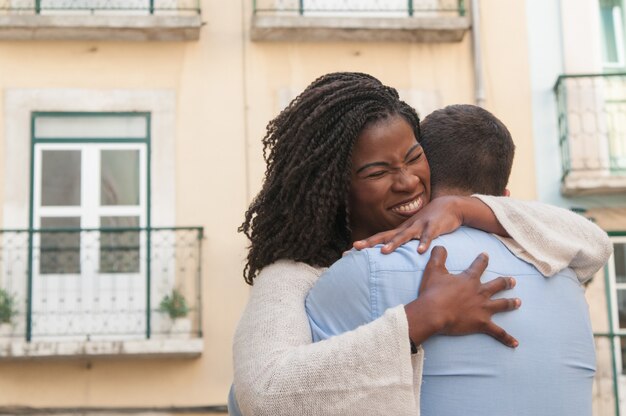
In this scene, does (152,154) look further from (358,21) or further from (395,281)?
(395,281)

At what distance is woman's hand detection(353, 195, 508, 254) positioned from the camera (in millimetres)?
2078

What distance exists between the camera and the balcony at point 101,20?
1132cm

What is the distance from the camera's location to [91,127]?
11.6m

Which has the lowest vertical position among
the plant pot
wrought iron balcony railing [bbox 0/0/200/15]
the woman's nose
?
the plant pot

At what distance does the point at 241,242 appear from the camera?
11.3m

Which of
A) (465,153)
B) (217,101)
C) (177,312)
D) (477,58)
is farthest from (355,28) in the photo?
(465,153)

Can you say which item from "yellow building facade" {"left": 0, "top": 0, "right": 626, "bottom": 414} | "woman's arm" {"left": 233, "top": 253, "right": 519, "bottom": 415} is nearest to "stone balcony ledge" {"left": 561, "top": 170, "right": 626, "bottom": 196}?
"yellow building facade" {"left": 0, "top": 0, "right": 626, "bottom": 414}

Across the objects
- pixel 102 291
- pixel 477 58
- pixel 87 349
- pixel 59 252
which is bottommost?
pixel 87 349

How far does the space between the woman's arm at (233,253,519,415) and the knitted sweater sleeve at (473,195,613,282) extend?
0.39ft

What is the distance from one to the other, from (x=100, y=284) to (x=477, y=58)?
181 inches

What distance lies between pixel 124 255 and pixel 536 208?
31.5ft

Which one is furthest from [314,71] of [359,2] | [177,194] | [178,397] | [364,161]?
[364,161]

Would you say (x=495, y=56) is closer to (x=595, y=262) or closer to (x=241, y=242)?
(x=241, y=242)

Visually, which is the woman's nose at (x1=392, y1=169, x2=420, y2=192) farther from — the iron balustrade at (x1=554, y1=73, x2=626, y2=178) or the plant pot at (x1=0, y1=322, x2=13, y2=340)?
the iron balustrade at (x1=554, y1=73, x2=626, y2=178)
